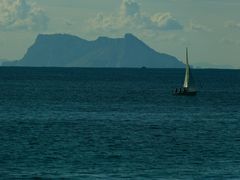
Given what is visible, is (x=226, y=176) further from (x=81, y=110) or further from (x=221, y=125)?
(x=81, y=110)

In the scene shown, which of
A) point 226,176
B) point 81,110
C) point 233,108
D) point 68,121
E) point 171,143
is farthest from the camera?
point 233,108

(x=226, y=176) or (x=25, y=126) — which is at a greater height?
(x=226, y=176)

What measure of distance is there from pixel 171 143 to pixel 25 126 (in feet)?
84.3

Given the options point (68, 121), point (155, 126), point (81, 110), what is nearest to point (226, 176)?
point (155, 126)

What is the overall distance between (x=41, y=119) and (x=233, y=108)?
1849 inches

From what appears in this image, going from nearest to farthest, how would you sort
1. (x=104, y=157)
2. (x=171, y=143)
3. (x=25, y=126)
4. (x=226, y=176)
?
(x=226, y=176) < (x=104, y=157) < (x=171, y=143) < (x=25, y=126)

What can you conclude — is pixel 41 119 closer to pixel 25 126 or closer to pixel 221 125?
pixel 25 126

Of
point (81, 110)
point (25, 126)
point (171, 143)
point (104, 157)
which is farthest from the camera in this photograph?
point (81, 110)

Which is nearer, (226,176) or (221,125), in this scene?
(226,176)

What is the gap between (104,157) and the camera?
73.6 m

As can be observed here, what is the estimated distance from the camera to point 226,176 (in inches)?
2518

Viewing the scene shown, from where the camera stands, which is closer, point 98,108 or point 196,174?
point 196,174

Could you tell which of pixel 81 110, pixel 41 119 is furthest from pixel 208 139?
pixel 81 110

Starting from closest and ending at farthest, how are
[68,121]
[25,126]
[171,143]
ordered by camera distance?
[171,143] → [25,126] → [68,121]
